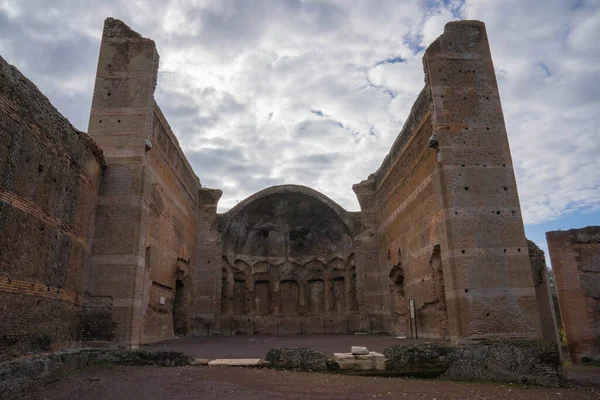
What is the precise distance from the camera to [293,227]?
23906 millimetres

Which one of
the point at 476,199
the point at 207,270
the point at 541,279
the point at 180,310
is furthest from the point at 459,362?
the point at 207,270

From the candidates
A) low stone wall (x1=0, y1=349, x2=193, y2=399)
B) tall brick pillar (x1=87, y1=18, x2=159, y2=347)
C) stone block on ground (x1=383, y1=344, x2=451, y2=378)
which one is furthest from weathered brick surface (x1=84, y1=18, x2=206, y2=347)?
stone block on ground (x1=383, y1=344, x2=451, y2=378)

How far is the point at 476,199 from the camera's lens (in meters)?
11.0

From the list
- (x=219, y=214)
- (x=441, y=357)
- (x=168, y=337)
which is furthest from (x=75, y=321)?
(x=219, y=214)

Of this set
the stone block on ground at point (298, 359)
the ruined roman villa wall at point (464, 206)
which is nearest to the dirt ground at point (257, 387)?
the stone block on ground at point (298, 359)

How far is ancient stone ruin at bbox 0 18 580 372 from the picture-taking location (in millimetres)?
7727

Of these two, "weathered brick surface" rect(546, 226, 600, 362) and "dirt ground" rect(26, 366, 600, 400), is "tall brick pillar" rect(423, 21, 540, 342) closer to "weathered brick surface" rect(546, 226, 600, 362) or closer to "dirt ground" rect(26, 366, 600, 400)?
"dirt ground" rect(26, 366, 600, 400)

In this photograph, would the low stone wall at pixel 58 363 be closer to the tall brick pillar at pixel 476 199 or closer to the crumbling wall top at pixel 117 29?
the tall brick pillar at pixel 476 199

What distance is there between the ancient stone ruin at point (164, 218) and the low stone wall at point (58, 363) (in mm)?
297

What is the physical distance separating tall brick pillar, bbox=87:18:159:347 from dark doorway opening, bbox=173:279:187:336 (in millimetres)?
5822

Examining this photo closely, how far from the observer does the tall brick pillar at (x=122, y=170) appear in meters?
10.5

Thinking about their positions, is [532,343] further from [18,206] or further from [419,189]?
[18,206]

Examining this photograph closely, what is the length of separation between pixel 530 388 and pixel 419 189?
6.64 m

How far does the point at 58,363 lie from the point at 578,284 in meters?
15.5
